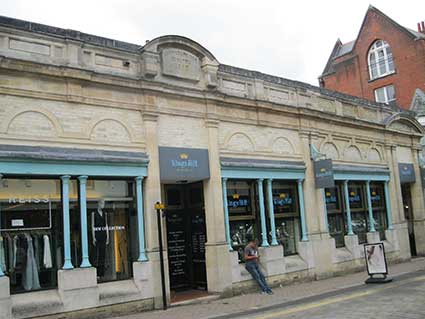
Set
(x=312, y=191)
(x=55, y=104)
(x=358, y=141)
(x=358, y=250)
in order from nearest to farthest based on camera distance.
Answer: (x=55, y=104) → (x=312, y=191) → (x=358, y=250) → (x=358, y=141)

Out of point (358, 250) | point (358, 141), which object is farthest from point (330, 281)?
point (358, 141)

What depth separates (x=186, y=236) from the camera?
48.5ft

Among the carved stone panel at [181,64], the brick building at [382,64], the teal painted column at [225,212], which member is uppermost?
the brick building at [382,64]

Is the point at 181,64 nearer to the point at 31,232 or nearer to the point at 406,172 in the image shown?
the point at 31,232

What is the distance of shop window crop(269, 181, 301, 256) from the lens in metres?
15.8

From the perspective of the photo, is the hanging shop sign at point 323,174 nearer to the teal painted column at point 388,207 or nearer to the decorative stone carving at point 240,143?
the decorative stone carving at point 240,143

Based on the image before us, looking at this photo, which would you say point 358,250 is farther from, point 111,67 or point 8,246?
point 8,246

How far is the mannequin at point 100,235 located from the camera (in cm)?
1148

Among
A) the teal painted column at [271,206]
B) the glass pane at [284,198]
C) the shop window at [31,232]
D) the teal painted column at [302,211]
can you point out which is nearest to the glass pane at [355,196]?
the teal painted column at [302,211]

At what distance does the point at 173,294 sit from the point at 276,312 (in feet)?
13.3

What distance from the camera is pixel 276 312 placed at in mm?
10648

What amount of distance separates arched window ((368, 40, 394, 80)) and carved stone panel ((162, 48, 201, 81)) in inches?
940

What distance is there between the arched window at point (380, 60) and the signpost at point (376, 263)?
74.2ft

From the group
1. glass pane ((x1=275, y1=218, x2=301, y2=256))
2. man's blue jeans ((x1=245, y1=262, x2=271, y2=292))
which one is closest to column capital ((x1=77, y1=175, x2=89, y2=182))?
man's blue jeans ((x1=245, y1=262, x2=271, y2=292))
